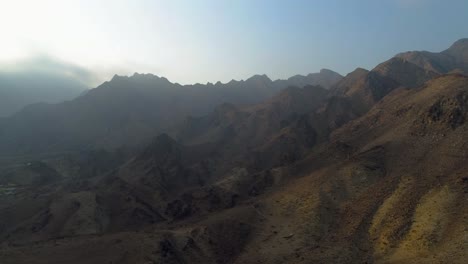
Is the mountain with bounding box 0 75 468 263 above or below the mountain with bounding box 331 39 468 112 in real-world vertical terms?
below

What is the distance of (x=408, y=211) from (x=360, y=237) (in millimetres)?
6813

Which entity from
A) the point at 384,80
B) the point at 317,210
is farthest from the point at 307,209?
the point at 384,80

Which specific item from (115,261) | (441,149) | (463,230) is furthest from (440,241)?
(115,261)

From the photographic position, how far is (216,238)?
61094mm

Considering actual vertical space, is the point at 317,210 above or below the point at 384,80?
below

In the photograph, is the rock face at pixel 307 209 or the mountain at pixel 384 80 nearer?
the rock face at pixel 307 209

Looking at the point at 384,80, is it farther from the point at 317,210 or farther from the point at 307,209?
the point at 317,210

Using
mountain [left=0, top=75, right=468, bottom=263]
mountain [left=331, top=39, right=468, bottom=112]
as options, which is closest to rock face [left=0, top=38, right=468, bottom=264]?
mountain [left=0, top=75, right=468, bottom=263]

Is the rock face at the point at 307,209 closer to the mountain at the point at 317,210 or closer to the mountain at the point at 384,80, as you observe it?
the mountain at the point at 317,210

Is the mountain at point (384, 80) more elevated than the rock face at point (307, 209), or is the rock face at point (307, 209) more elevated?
the mountain at point (384, 80)

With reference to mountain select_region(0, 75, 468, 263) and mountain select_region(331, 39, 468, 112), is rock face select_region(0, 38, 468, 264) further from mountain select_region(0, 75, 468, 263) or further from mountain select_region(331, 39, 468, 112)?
mountain select_region(331, 39, 468, 112)

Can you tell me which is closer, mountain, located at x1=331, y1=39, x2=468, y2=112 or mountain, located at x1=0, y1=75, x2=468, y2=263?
mountain, located at x1=0, y1=75, x2=468, y2=263

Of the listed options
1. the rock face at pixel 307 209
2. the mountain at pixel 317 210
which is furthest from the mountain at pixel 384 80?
the mountain at pixel 317 210

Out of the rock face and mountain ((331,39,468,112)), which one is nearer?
the rock face
